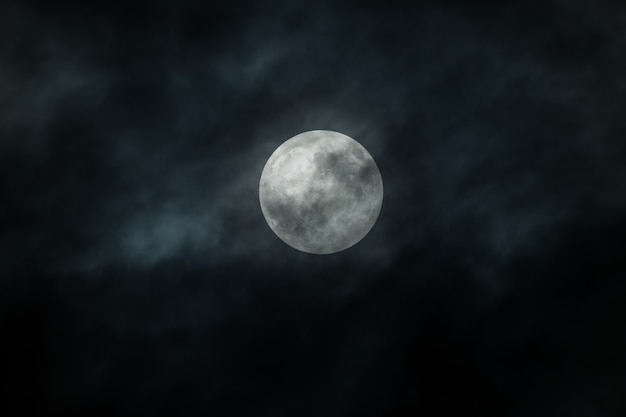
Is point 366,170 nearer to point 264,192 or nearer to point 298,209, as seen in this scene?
point 298,209

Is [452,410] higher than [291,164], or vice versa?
[291,164]

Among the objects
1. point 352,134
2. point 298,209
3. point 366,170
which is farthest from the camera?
point 352,134

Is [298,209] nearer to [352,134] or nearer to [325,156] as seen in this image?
[325,156]

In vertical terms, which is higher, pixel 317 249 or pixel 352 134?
pixel 352 134

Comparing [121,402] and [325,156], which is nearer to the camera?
[325,156]

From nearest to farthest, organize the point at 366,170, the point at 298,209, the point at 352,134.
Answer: the point at 298,209, the point at 366,170, the point at 352,134

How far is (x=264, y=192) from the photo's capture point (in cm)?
1759

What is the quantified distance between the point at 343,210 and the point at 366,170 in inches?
133

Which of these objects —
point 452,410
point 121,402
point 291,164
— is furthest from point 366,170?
point 121,402

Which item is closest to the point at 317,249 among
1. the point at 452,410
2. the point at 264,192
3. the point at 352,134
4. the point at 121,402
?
the point at 264,192

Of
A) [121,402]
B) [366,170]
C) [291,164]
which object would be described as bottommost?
[121,402]

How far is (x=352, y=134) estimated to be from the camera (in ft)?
61.3

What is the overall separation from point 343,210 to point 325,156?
12.4ft

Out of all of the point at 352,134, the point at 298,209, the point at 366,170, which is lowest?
the point at 298,209
